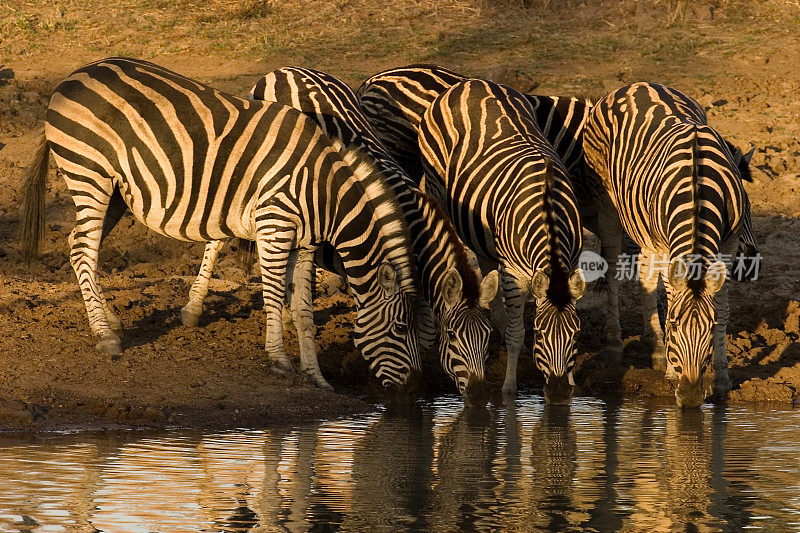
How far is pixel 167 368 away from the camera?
9125 millimetres

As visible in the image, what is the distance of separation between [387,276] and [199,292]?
89.4 inches

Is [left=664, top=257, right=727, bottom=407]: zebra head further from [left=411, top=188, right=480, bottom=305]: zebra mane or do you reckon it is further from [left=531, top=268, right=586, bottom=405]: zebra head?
[left=411, top=188, right=480, bottom=305]: zebra mane

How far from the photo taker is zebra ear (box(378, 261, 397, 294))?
29.4ft

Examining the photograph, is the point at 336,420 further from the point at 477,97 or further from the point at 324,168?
the point at 477,97

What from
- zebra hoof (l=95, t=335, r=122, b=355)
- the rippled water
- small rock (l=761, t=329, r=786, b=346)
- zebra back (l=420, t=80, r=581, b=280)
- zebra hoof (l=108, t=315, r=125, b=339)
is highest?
zebra back (l=420, t=80, r=581, b=280)

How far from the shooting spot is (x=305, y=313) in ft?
30.9

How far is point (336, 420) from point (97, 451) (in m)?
1.99

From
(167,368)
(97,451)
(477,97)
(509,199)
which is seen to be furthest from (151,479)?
(477,97)

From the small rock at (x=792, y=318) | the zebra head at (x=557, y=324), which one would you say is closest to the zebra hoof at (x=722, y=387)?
the zebra head at (x=557, y=324)

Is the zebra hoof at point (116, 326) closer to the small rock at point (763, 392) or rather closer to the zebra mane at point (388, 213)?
the zebra mane at point (388, 213)

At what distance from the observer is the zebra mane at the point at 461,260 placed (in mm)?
8898

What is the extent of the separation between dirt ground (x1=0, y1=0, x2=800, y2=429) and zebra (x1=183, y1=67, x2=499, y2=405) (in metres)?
0.85

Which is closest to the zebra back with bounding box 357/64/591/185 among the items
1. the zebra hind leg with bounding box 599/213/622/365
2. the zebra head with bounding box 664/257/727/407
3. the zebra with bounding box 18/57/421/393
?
the zebra hind leg with bounding box 599/213/622/365

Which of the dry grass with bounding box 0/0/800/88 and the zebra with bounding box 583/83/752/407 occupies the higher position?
the dry grass with bounding box 0/0/800/88
